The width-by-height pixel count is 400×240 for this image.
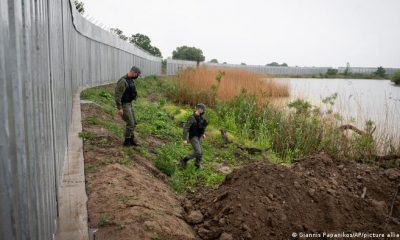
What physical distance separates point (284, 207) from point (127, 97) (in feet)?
11.4

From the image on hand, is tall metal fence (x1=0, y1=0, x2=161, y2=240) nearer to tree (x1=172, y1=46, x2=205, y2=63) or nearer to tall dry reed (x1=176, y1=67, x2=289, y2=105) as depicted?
tall dry reed (x1=176, y1=67, x2=289, y2=105)

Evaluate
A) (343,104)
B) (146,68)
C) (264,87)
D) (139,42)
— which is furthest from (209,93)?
(139,42)

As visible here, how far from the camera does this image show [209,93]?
54.2ft

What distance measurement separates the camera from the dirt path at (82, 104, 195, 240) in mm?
3787

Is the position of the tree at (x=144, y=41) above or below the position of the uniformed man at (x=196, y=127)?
above

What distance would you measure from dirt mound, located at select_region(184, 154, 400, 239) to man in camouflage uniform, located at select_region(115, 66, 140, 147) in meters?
1.92

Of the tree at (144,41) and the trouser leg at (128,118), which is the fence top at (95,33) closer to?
the trouser leg at (128,118)

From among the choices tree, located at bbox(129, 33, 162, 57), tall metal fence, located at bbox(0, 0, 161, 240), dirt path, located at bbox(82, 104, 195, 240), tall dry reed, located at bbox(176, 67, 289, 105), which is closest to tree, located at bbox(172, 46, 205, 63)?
tree, located at bbox(129, 33, 162, 57)

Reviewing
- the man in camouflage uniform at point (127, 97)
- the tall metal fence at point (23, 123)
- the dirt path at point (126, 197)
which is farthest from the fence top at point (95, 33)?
the tall metal fence at point (23, 123)

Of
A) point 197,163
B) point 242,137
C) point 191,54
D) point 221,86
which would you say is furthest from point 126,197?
point 191,54

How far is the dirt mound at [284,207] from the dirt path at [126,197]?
1.33 feet

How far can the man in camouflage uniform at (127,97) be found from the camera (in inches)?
272

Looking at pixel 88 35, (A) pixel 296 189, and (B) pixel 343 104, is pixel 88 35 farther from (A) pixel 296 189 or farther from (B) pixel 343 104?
(A) pixel 296 189

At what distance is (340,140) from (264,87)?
707cm
